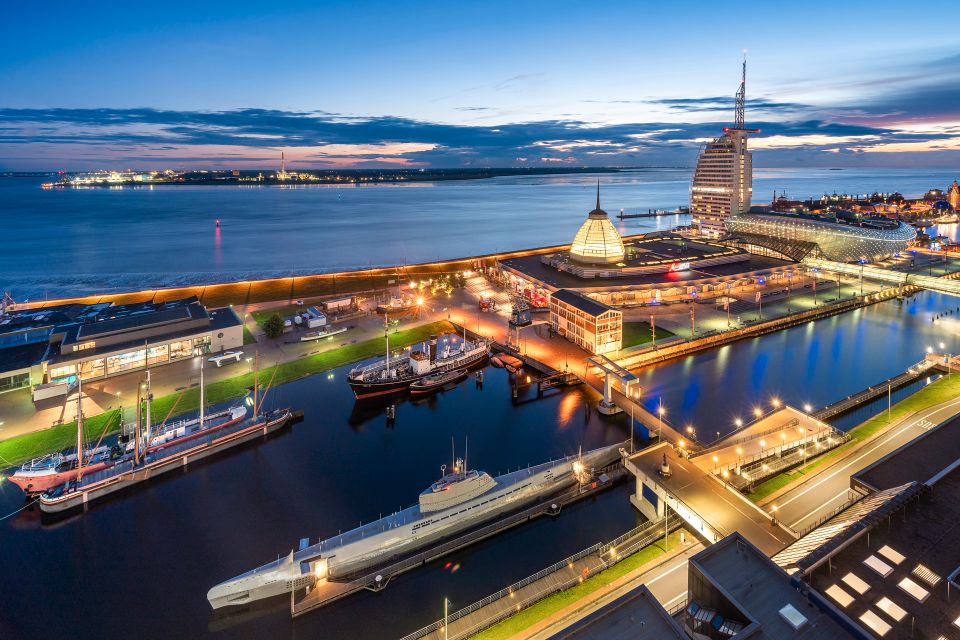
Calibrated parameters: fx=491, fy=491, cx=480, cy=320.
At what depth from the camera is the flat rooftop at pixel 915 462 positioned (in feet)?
68.8

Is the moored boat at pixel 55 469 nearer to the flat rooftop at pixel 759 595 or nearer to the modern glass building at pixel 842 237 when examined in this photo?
the flat rooftop at pixel 759 595

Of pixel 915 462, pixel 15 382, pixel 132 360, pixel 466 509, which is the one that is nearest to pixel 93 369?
pixel 132 360

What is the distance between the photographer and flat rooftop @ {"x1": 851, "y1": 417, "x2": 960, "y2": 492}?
826 inches

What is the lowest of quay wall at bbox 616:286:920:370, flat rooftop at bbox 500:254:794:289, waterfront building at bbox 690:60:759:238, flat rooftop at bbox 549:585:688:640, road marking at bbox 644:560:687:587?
road marking at bbox 644:560:687:587

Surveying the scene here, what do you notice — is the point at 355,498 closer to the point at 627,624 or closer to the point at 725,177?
the point at 627,624

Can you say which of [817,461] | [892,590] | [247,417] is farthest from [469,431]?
[892,590]

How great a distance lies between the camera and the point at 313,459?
29.9 m

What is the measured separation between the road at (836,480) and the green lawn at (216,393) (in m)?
33.0

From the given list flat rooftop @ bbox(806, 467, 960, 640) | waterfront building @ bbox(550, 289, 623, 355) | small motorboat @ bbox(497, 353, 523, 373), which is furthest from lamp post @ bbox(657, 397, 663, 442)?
flat rooftop @ bbox(806, 467, 960, 640)

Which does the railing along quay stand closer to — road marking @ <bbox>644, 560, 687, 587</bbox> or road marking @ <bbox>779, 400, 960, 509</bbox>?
road marking @ <bbox>644, 560, 687, 587</bbox>

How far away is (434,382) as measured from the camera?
3903 cm

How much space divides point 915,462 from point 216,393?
138 ft

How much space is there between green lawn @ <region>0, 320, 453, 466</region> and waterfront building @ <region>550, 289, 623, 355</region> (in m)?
12.4

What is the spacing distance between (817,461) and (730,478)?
6.11 metres
